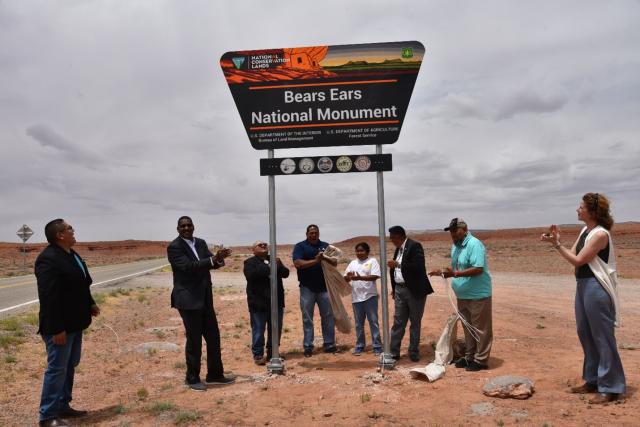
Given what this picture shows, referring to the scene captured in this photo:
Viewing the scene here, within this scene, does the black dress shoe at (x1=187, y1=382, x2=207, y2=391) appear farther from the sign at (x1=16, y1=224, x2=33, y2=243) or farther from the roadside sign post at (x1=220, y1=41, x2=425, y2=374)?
the sign at (x1=16, y1=224, x2=33, y2=243)

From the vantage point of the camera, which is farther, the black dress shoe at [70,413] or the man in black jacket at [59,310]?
the black dress shoe at [70,413]

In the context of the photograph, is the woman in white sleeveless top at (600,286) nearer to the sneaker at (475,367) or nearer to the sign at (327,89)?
the sneaker at (475,367)

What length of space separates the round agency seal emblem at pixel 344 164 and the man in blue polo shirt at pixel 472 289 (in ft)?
5.01

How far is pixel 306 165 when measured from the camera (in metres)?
6.86

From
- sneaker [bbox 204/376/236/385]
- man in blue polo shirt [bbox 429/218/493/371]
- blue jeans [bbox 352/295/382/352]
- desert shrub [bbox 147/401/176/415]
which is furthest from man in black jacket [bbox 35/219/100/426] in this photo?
man in blue polo shirt [bbox 429/218/493/371]

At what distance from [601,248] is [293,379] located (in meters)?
3.84

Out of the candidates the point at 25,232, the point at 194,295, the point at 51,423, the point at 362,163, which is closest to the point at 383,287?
the point at 362,163

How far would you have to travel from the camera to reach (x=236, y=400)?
225 inches

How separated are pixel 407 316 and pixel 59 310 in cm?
454

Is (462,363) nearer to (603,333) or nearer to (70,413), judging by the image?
(603,333)

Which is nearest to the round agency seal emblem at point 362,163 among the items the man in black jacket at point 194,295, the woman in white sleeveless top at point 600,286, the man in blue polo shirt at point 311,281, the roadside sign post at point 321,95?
the roadside sign post at point 321,95

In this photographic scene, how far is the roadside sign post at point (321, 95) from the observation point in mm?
6852

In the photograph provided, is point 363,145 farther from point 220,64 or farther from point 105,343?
point 105,343

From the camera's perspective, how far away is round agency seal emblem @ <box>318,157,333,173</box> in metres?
6.78
